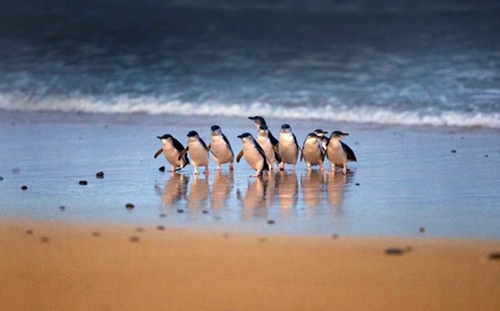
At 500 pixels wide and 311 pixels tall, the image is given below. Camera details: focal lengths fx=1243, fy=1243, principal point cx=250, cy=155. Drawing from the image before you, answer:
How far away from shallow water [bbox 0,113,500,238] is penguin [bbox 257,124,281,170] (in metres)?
0.19

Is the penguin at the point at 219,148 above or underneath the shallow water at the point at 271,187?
above

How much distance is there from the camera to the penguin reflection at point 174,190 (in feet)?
27.8

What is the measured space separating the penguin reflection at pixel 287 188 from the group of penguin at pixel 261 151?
19 centimetres

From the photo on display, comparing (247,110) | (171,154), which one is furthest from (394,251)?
(247,110)

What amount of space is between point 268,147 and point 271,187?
133cm

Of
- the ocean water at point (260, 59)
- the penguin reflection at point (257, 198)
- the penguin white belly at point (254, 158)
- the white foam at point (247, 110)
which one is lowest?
the penguin reflection at point (257, 198)

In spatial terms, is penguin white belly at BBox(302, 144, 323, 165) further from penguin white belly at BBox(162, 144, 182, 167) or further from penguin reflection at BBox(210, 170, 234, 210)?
penguin white belly at BBox(162, 144, 182, 167)

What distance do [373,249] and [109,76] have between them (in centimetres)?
1129

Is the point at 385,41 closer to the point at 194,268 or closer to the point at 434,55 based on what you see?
the point at 434,55

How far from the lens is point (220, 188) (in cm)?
914

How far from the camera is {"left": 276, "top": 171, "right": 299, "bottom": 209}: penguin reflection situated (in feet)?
27.2

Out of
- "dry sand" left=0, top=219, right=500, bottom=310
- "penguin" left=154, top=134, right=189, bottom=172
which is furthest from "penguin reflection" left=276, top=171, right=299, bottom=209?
"dry sand" left=0, top=219, right=500, bottom=310

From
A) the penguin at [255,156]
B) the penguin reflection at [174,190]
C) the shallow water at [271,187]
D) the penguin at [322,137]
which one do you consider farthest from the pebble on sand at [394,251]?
the penguin at [322,137]

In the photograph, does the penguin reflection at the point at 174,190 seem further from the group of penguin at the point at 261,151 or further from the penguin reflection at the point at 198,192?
the group of penguin at the point at 261,151
